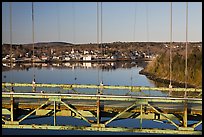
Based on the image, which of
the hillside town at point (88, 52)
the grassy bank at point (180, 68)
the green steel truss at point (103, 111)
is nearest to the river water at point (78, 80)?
the green steel truss at point (103, 111)

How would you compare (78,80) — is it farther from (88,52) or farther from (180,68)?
(88,52)

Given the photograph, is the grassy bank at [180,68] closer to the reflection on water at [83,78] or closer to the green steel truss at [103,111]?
the reflection on water at [83,78]

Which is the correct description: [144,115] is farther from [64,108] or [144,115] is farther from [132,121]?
[132,121]

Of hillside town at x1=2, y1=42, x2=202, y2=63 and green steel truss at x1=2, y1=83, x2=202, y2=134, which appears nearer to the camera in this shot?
green steel truss at x1=2, y1=83, x2=202, y2=134

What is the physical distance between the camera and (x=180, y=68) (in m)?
29.1

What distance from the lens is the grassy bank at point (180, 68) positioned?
25392 mm

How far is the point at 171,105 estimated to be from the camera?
22.9ft

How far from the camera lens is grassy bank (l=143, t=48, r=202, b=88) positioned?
25392mm

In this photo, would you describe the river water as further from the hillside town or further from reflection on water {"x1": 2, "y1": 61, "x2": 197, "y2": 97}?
the hillside town

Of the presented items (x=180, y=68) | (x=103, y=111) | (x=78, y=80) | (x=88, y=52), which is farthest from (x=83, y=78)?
(x=88, y=52)

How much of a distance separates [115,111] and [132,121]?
5235mm

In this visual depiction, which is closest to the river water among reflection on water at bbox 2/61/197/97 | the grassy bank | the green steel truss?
reflection on water at bbox 2/61/197/97

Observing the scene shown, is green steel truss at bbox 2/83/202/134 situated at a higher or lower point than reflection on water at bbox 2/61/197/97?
higher

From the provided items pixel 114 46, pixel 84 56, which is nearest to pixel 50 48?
pixel 84 56
